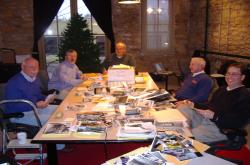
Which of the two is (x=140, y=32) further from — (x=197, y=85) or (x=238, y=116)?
(x=238, y=116)

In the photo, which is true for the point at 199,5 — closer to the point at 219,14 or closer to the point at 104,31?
the point at 219,14

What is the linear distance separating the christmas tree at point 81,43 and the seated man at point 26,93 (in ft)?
9.74

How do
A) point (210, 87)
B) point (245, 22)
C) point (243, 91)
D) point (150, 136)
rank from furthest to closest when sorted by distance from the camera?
point (245, 22) < point (210, 87) < point (243, 91) < point (150, 136)

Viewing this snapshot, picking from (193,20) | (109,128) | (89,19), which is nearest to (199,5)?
(193,20)

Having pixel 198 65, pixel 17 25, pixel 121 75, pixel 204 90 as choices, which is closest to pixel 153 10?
pixel 17 25

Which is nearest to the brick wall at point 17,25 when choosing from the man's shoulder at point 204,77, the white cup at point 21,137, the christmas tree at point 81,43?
the christmas tree at point 81,43

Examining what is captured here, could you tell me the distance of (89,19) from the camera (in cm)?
747

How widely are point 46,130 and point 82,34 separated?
4355mm

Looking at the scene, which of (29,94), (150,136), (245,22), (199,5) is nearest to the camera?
(150,136)

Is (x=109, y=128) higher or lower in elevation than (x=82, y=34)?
lower

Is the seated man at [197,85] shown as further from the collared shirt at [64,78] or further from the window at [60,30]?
the window at [60,30]

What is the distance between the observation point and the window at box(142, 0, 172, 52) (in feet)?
24.3

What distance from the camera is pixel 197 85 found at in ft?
12.0

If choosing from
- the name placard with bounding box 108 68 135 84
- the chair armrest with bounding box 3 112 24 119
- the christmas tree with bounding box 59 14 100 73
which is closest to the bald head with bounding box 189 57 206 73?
the name placard with bounding box 108 68 135 84
